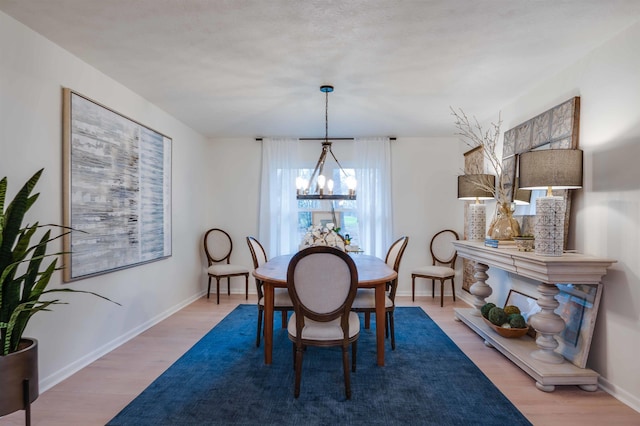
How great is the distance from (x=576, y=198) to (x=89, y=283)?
3779mm

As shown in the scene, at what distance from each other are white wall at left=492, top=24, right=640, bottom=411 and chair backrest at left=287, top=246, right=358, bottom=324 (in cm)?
166

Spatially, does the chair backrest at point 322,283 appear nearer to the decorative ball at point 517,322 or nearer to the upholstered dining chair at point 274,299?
the upholstered dining chair at point 274,299

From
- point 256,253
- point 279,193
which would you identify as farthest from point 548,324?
point 279,193

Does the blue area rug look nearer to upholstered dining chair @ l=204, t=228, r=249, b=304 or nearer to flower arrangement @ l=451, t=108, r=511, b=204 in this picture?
flower arrangement @ l=451, t=108, r=511, b=204

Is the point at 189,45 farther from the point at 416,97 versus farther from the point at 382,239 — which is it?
the point at 382,239

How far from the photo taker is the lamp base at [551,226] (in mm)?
2426

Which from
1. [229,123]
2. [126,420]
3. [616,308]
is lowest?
[126,420]

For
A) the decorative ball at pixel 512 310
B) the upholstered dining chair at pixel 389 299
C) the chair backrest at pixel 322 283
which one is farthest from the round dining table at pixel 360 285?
the decorative ball at pixel 512 310

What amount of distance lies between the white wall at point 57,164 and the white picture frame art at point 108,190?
0.08 metres

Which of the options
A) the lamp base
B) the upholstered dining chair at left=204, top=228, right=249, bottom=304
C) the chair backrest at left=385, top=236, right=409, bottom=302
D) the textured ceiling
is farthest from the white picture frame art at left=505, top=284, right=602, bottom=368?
the upholstered dining chair at left=204, top=228, right=249, bottom=304

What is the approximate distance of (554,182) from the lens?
244cm

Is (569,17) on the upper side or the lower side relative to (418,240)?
upper

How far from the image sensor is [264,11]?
2068mm

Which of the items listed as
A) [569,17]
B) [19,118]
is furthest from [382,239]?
[19,118]
